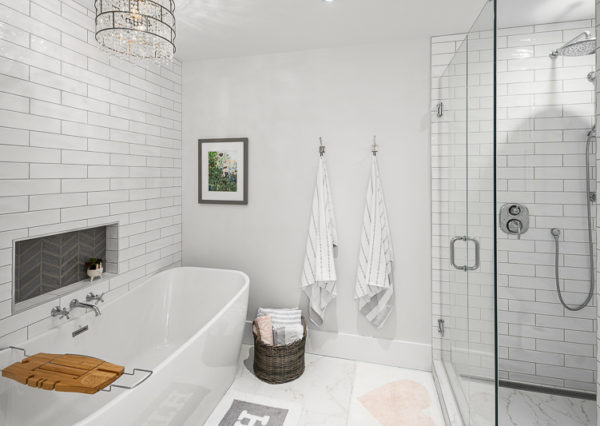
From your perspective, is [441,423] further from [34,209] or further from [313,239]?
[34,209]

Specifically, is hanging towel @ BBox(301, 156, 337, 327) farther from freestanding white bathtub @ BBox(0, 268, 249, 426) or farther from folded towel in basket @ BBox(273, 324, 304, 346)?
freestanding white bathtub @ BBox(0, 268, 249, 426)

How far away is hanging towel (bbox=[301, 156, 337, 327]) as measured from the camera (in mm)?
2758

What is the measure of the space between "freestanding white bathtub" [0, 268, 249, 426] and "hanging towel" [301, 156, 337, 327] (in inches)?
21.9

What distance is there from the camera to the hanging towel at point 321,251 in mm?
2758

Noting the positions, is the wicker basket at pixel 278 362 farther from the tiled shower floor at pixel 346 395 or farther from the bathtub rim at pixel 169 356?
the bathtub rim at pixel 169 356

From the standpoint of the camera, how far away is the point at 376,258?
8.71 ft

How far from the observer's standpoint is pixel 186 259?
129 inches

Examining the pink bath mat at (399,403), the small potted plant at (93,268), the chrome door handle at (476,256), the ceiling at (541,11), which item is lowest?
the pink bath mat at (399,403)

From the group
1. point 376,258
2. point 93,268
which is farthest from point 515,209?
point 93,268

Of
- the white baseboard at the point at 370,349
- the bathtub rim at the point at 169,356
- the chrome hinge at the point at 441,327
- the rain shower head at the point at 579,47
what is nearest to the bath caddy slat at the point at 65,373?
the bathtub rim at the point at 169,356

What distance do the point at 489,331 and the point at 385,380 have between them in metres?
1.34

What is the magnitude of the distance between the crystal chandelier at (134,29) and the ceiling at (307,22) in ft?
2.05

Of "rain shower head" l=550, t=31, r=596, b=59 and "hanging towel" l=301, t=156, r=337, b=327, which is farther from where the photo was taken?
"hanging towel" l=301, t=156, r=337, b=327

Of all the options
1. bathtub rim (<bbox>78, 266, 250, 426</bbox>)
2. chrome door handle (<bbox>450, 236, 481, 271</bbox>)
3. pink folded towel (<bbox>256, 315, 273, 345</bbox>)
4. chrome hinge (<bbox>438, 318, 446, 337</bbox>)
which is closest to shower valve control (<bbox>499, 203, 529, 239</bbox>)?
chrome door handle (<bbox>450, 236, 481, 271</bbox>)
